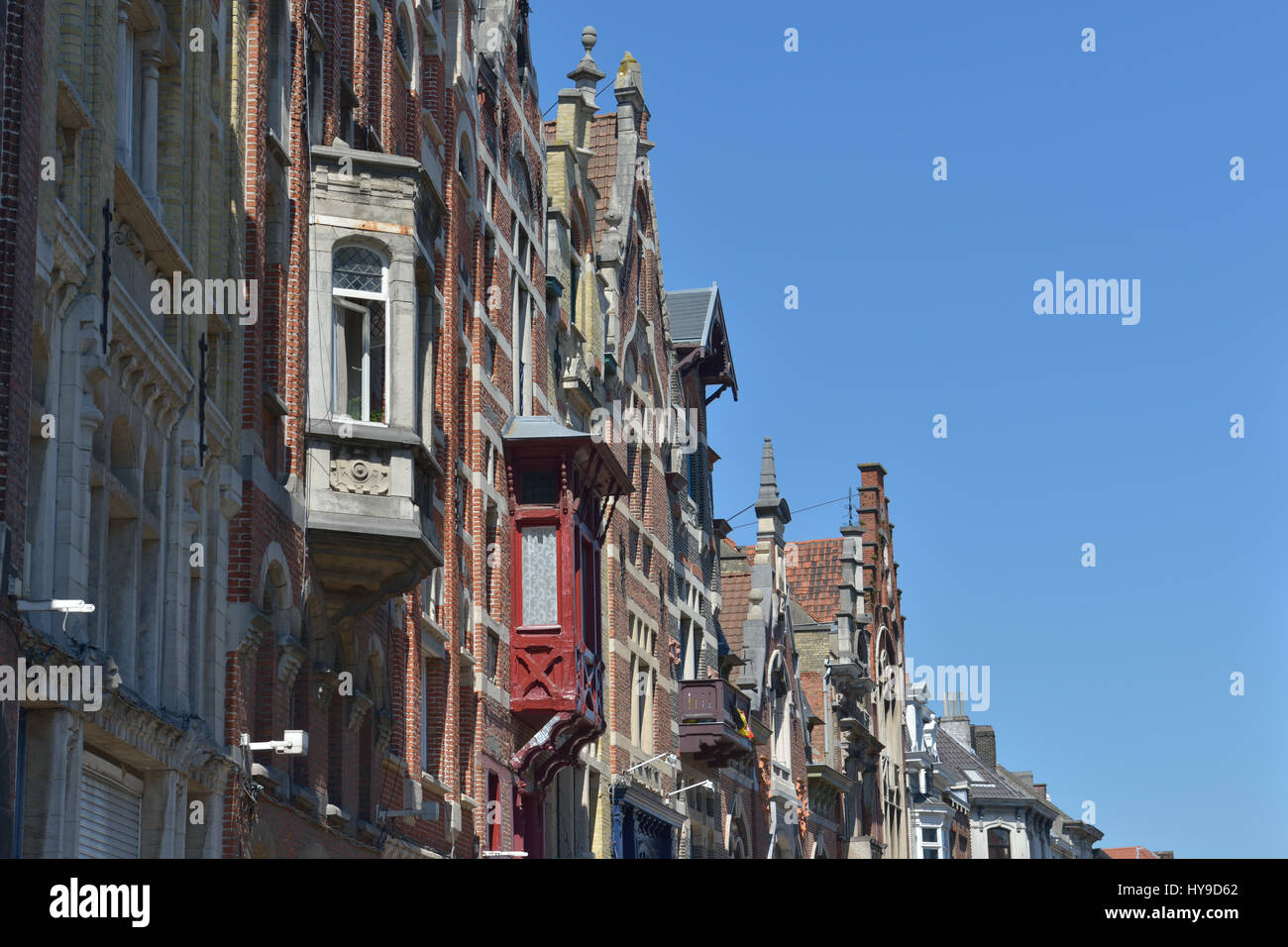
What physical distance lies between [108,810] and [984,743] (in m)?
90.5

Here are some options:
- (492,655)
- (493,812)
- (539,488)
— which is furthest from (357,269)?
(493,812)

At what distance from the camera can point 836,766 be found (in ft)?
220

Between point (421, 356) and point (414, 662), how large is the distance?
14.6 feet

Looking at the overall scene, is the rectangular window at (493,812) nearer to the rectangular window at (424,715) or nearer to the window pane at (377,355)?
the rectangular window at (424,715)

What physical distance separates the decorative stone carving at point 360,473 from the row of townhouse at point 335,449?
0.04 metres

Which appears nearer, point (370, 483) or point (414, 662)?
point (370, 483)

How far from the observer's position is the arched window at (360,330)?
2678 centimetres

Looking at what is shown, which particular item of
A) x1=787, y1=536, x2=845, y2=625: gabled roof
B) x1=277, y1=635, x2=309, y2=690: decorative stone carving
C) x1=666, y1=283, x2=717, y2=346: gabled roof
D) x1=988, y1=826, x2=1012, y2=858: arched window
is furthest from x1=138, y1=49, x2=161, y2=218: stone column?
x1=988, y1=826, x2=1012, y2=858: arched window

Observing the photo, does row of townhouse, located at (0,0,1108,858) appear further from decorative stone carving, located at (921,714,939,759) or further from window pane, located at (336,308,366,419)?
decorative stone carving, located at (921,714,939,759)

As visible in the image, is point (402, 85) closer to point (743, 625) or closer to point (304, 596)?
point (304, 596)

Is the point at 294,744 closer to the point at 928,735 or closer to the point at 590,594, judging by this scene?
the point at 590,594

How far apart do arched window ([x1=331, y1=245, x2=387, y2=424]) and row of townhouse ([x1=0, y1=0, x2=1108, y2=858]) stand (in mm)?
41

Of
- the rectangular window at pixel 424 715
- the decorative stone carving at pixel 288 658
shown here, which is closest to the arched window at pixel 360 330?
the decorative stone carving at pixel 288 658
